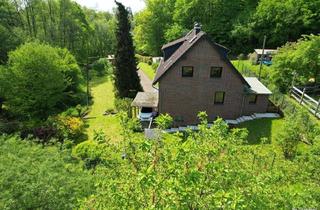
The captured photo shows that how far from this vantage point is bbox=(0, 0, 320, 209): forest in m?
7.69

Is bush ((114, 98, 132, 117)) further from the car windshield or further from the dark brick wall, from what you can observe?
the dark brick wall

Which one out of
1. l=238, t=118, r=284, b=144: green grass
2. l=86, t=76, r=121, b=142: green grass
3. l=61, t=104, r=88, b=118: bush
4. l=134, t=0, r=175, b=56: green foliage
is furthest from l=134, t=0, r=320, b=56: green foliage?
l=238, t=118, r=284, b=144: green grass

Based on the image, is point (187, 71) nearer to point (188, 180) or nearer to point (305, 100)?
point (305, 100)

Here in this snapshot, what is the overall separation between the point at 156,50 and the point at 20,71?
3982 cm

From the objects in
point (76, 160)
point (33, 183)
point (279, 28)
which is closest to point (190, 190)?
point (33, 183)

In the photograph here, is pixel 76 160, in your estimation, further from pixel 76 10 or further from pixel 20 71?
pixel 76 10

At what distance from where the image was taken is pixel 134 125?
980 cm

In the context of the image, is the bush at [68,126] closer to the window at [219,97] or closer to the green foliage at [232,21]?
the window at [219,97]

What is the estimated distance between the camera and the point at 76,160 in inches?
798

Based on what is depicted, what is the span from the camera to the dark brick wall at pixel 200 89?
2553cm

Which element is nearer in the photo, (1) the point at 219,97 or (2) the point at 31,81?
(1) the point at 219,97

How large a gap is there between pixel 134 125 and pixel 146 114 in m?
18.0

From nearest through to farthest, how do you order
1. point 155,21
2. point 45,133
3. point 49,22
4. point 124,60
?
point 45,133 → point 124,60 → point 49,22 → point 155,21

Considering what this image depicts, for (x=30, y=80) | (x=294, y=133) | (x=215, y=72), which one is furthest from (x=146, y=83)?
(x=294, y=133)
